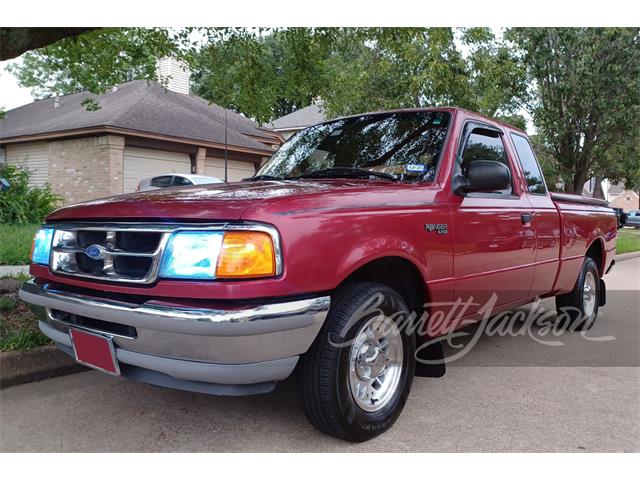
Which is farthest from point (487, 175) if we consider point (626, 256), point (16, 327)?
point (626, 256)

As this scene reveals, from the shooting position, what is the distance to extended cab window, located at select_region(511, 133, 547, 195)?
4.56 meters

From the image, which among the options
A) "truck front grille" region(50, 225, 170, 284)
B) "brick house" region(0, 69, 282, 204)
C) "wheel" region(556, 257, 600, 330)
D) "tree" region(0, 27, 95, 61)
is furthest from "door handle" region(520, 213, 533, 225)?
"brick house" region(0, 69, 282, 204)

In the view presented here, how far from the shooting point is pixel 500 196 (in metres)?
3.97

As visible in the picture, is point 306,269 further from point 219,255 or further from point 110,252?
point 110,252

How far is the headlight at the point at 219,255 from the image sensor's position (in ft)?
7.69

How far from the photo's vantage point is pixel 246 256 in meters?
2.35

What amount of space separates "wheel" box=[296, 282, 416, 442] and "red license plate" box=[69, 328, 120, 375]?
0.89m

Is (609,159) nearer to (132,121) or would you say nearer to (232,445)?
(132,121)

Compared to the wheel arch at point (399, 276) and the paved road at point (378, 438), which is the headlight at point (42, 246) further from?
the wheel arch at point (399, 276)

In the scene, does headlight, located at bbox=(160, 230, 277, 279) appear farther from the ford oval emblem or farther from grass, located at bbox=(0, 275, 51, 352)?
grass, located at bbox=(0, 275, 51, 352)

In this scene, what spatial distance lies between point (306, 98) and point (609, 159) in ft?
53.1

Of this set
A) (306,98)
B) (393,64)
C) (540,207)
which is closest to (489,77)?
(393,64)

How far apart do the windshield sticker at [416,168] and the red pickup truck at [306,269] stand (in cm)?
3

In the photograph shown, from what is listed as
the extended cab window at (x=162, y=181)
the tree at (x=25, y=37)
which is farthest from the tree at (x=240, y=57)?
the extended cab window at (x=162, y=181)
